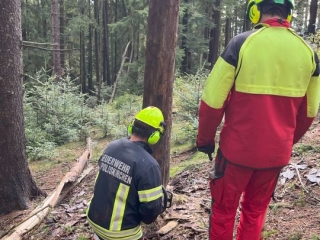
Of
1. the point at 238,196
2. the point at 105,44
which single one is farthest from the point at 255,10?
the point at 105,44

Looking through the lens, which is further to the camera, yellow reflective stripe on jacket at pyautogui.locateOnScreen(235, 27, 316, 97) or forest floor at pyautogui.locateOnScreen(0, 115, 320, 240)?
forest floor at pyautogui.locateOnScreen(0, 115, 320, 240)

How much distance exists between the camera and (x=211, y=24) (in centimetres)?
2516

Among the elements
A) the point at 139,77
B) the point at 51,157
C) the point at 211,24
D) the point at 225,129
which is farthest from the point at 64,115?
the point at 211,24

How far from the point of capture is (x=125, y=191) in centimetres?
301

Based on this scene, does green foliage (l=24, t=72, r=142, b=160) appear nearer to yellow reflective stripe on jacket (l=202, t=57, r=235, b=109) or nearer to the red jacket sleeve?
the red jacket sleeve

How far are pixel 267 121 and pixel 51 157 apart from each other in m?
8.34

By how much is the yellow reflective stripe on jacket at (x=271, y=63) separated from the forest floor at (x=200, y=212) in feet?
6.03

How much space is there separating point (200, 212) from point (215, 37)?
80.1ft

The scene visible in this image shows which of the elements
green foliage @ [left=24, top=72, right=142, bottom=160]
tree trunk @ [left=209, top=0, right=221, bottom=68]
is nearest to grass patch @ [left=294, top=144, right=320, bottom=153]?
green foliage @ [left=24, top=72, right=142, bottom=160]

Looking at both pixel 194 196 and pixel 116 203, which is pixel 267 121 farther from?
pixel 194 196

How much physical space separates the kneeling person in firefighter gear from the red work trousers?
55 cm

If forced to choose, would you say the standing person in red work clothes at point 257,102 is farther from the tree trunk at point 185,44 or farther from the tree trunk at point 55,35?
the tree trunk at point 185,44

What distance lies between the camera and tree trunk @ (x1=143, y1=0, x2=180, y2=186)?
379cm

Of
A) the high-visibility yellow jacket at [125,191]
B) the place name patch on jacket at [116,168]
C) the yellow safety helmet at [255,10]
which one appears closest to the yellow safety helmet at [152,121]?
the high-visibility yellow jacket at [125,191]
